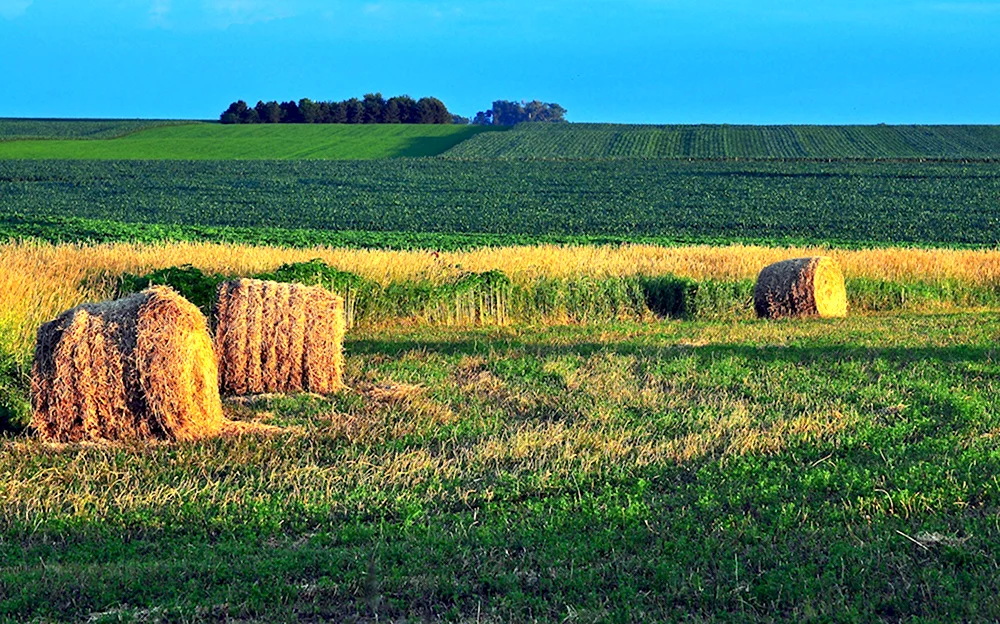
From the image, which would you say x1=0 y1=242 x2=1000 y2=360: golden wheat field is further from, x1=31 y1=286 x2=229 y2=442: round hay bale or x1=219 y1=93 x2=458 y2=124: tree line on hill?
x1=219 y1=93 x2=458 y2=124: tree line on hill

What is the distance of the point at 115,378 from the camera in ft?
33.4

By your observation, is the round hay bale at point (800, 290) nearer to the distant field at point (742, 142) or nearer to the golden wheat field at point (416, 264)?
the golden wheat field at point (416, 264)

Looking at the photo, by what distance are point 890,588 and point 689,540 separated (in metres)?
1.32

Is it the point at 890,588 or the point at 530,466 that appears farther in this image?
the point at 530,466

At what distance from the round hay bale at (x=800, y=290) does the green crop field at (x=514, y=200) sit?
16.1 metres

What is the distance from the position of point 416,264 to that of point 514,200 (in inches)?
1342

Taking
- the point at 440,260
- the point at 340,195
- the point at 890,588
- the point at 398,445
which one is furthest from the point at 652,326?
the point at 340,195

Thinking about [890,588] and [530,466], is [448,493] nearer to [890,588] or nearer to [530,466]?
[530,466]

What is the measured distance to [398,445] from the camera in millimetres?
9766

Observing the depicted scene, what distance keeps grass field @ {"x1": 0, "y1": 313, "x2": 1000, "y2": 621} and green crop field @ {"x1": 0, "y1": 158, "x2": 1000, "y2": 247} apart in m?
23.8

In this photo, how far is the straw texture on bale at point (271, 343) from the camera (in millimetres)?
12445

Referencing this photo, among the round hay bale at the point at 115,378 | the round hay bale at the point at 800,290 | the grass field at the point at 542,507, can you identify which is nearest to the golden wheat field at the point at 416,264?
the round hay bale at the point at 800,290

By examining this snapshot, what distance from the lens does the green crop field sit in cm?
4094

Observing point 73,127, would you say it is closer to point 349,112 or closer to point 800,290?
point 349,112
